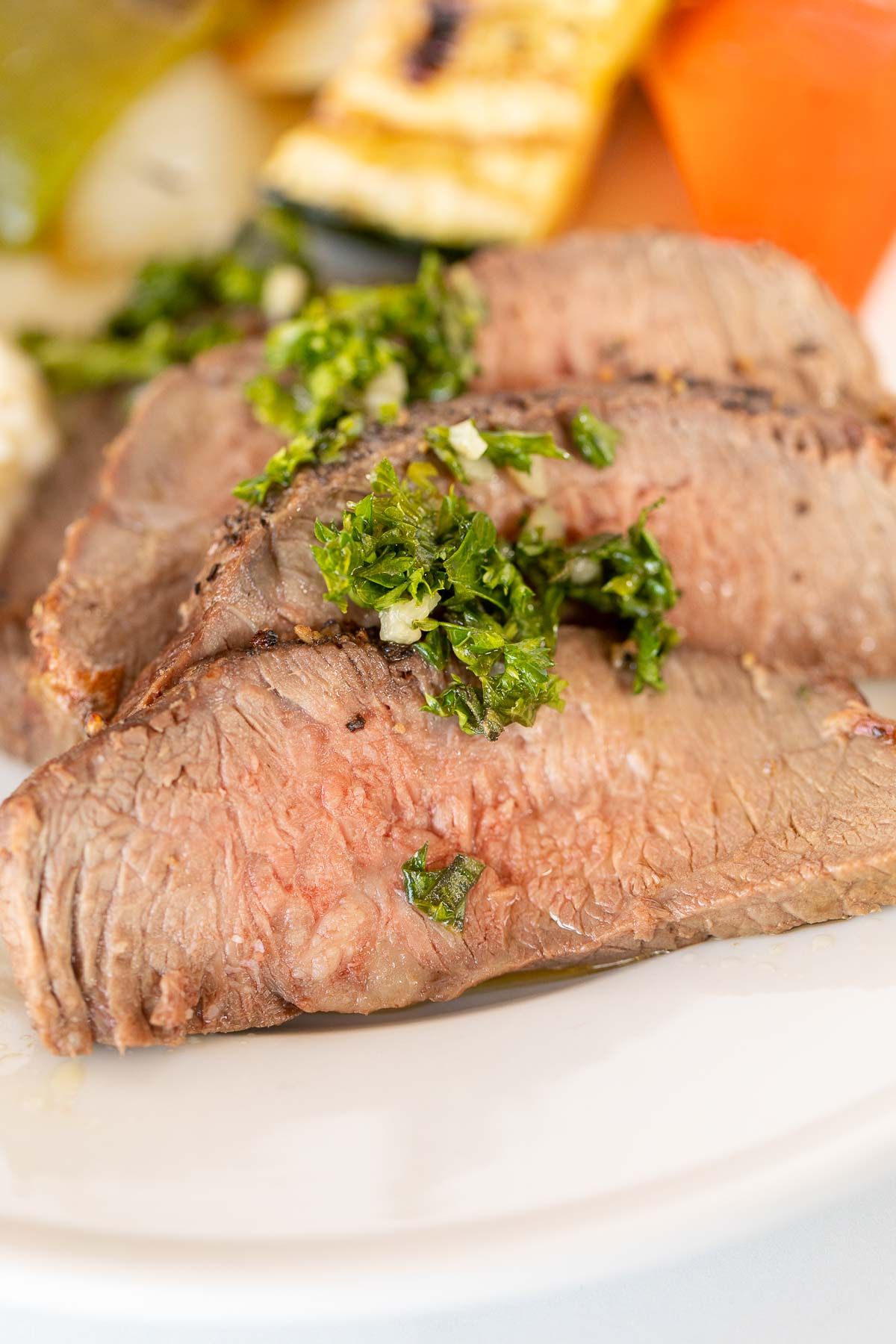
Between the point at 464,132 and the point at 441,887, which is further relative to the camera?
the point at 464,132

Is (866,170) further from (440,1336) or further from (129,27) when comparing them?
(440,1336)

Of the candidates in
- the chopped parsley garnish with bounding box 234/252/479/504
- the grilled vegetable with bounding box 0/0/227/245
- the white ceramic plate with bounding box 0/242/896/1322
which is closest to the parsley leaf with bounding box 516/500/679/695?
the chopped parsley garnish with bounding box 234/252/479/504

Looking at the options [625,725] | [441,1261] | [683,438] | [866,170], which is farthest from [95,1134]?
[866,170]

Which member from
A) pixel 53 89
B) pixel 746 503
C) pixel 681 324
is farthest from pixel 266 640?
pixel 53 89

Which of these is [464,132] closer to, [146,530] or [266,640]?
[146,530]

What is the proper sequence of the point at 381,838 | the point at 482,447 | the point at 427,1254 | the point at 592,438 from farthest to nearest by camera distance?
the point at 592,438
the point at 482,447
the point at 381,838
the point at 427,1254

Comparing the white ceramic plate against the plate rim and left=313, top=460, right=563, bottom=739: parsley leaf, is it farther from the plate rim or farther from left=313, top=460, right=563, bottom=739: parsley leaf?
left=313, top=460, right=563, bottom=739: parsley leaf
